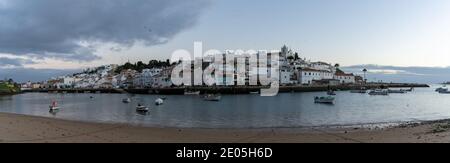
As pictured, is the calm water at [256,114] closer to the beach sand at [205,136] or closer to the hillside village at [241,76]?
the beach sand at [205,136]

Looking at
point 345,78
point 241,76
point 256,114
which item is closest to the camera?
point 256,114

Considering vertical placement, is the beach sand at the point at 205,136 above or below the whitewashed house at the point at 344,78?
below

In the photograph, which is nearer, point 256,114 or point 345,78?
point 256,114

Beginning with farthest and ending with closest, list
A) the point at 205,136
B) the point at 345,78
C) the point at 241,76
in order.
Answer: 1. the point at 345,78
2. the point at 241,76
3. the point at 205,136

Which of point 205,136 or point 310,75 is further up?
point 310,75

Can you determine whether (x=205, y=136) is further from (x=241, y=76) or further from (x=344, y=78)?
(x=344, y=78)

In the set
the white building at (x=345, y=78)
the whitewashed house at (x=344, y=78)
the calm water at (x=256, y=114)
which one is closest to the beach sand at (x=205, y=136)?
the calm water at (x=256, y=114)

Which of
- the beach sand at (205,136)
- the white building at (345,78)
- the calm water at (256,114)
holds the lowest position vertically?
the calm water at (256,114)

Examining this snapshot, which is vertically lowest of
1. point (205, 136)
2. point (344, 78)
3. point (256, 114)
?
point (256, 114)

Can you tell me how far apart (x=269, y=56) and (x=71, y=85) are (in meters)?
92.0

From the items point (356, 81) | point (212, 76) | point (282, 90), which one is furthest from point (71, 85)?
point (356, 81)

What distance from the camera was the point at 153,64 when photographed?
529 feet

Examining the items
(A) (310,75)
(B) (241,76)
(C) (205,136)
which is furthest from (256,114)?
(A) (310,75)

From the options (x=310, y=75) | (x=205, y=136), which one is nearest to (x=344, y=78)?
(x=310, y=75)
